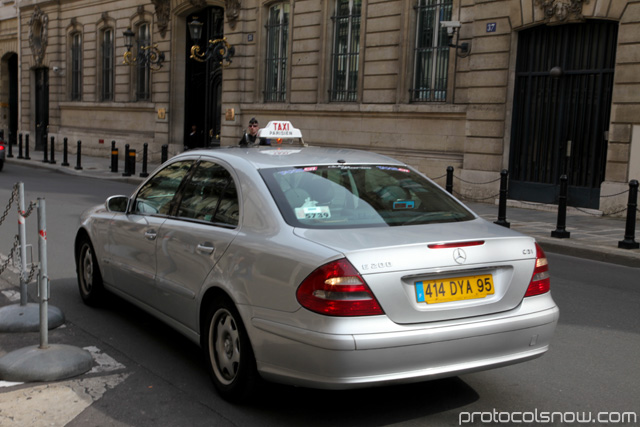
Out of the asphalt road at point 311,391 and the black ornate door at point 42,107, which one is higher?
the black ornate door at point 42,107

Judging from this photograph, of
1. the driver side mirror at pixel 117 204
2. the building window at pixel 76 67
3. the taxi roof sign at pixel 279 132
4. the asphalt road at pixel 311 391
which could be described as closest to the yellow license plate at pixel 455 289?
the asphalt road at pixel 311 391

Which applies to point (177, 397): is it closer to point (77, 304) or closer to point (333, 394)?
point (333, 394)

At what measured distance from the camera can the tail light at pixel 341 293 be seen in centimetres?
365

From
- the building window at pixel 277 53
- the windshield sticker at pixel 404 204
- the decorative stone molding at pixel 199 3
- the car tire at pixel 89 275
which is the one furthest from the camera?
the decorative stone molding at pixel 199 3

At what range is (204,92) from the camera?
27.8m

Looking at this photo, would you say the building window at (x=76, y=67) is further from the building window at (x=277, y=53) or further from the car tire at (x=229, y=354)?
the car tire at (x=229, y=354)

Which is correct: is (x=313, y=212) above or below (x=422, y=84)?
below

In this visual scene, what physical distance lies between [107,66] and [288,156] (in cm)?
2881

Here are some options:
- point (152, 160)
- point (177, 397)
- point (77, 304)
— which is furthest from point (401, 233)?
point (152, 160)

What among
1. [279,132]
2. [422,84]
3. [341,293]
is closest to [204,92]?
[422,84]

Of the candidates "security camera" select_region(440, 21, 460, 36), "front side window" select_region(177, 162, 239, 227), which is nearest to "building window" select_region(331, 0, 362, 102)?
"security camera" select_region(440, 21, 460, 36)

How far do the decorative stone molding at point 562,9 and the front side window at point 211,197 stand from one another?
38.7 feet

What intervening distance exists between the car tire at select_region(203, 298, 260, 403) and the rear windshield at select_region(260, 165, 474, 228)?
2.19 feet

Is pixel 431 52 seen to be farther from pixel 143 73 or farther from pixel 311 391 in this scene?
pixel 311 391
